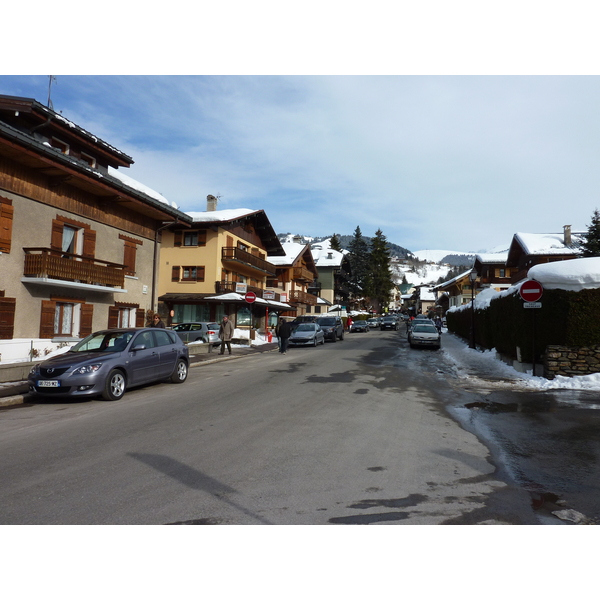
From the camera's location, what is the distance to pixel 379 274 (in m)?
84.7

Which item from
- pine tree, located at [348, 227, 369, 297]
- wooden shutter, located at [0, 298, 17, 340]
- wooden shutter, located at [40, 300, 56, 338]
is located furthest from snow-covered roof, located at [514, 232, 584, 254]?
pine tree, located at [348, 227, 369, 297]

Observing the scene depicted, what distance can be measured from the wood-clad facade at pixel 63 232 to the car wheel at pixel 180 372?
7.34 metres

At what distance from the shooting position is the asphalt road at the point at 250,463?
4027mm

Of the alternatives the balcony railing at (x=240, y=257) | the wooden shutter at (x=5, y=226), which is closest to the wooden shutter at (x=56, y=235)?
the wooden shutter at (x=5, y=226)

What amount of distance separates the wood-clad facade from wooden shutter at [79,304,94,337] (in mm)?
41

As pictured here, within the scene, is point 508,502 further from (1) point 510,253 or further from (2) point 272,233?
(1) point 510,253

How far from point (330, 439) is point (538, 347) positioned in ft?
29.9

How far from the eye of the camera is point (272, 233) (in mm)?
44125

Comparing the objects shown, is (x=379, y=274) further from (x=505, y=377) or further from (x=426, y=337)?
(x=505, y=377)

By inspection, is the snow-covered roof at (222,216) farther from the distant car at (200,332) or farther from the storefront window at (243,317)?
the distant car at (200,332)

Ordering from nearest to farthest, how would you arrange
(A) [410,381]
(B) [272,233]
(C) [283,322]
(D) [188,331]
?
1. (A) [410,381]
2. (C) [283,322]
3. (D) [188,331]
4. (B) [272,233]

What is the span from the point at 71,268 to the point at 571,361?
17.0 m

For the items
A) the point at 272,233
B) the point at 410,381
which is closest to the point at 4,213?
the point at 410,381

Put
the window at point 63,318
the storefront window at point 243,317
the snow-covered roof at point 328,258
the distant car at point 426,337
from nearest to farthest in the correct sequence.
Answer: the window at point 63,318 < the distant car at point 426,337 < the storefront window at point 243,317 < the snow-covered roof at point 328,258
